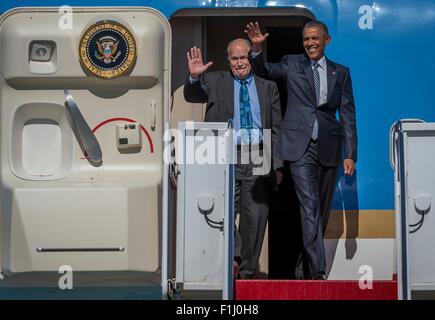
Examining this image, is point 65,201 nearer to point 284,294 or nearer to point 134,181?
point 134,181

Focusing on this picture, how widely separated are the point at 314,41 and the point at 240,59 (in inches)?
17.8

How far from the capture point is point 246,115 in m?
5.60

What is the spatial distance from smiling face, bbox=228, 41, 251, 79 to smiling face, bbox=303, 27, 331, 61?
1.19ft

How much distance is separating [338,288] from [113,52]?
1.82 metres

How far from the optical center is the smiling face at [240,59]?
5.62m

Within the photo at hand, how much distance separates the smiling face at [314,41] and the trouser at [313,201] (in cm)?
50

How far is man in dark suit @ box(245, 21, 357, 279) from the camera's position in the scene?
5.39 meters

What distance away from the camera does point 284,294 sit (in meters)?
4.83

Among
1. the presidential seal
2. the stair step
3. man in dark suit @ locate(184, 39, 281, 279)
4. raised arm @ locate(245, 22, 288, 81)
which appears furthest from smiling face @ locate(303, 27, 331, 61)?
the stair step

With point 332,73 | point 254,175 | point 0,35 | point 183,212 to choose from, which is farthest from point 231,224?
point 0,35

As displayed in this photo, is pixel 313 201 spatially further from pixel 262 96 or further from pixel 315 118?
pixel 262 96

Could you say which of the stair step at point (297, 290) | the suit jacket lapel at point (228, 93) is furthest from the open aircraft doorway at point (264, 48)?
the stair step at point (297, 290)

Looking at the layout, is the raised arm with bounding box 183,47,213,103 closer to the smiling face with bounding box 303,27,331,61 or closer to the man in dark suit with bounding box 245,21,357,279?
the man in dark suit with bounding box 245,21,357,279

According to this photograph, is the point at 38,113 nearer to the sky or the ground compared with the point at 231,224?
nearer to the sky
